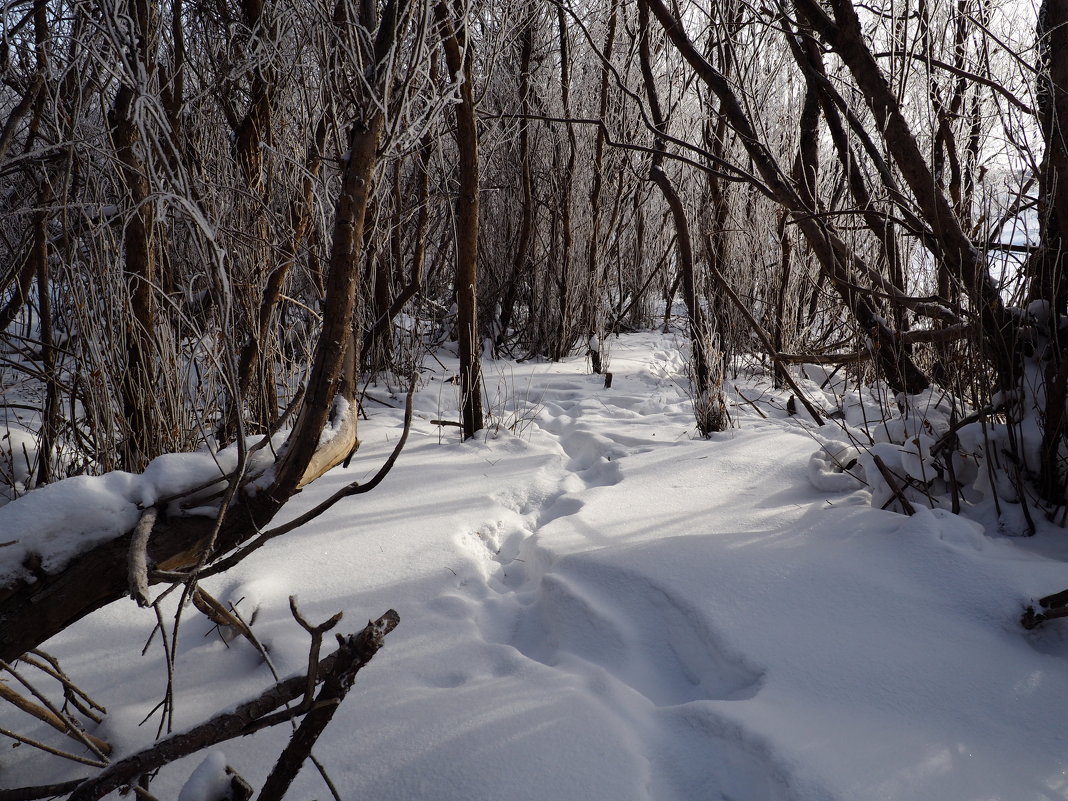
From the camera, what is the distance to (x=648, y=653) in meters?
1.42

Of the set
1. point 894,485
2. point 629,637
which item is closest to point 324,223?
point 629,637

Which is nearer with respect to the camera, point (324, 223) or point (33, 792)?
point (33, 792)

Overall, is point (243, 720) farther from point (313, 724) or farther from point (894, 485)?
point (894, 485)

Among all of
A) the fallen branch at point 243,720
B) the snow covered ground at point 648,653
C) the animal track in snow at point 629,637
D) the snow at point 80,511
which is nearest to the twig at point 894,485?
the snow covered ground at point 648,653

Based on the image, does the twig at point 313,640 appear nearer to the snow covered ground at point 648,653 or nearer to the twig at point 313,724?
the twig at point 313,724

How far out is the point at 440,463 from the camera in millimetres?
2684

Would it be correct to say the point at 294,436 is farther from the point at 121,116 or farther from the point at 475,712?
the point at 121,116

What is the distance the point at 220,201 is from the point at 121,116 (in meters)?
0.36

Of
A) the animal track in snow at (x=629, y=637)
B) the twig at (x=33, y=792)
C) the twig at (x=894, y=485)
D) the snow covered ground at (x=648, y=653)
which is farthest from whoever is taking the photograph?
the twig at (x=894, y=485)

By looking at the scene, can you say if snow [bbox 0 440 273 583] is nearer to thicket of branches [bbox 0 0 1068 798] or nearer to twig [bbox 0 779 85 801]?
Answer: thicket of branches [bbox 0 0 1068 798]

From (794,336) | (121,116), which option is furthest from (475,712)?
(794,336)

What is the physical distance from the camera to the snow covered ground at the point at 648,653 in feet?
3.45

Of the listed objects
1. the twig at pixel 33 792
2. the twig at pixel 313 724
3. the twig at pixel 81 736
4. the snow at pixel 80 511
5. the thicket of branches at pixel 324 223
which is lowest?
the twig at pixel 81 736

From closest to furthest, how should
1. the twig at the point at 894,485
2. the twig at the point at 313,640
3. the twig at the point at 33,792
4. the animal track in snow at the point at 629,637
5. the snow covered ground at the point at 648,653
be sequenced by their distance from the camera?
the twig at the point at 313,640
the twig at the point at 33,792
the snow covered ground at the point at 648,653
the animal track in snow at the point at 629,637
the twig at the point at 894,485
